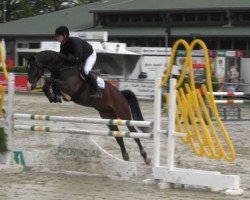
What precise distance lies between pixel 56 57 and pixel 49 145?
3305 millimetres

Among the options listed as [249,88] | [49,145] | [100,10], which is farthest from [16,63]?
[49,145]

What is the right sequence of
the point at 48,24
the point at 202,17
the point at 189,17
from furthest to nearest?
the point at 48,24 → the point at 189,17 → the point at 202,17

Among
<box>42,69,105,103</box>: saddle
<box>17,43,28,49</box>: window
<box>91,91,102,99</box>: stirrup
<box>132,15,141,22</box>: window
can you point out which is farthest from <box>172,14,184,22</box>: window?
<box>91,91,102,99</box>: stirrup

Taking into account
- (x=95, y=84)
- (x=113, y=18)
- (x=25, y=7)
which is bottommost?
(x=95, y=84)

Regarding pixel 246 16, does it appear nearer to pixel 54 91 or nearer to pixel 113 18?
pixel 113 18

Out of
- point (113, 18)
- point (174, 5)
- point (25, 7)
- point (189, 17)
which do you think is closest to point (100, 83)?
point (189, 17)

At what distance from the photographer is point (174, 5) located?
134 feet

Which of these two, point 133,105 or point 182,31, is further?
point 182,31

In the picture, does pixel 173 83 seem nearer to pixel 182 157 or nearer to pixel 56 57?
pixel 56 57

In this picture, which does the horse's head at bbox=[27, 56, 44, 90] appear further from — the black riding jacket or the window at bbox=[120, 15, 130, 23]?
the window at bbox=[120, 15, 130, 23]

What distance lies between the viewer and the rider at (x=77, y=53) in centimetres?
911

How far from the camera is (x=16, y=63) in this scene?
149ft

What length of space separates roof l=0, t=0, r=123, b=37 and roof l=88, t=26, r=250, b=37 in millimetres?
3145

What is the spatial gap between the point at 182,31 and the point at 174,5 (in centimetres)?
272
